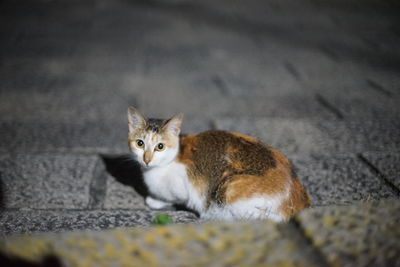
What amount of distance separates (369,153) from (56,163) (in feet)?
8.68

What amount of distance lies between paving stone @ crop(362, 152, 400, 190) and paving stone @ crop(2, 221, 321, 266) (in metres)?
1.53

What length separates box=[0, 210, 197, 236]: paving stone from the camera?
2.00 meters

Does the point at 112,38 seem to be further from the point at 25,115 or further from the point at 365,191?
the point at 365,191

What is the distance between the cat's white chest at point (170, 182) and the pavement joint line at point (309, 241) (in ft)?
3.23

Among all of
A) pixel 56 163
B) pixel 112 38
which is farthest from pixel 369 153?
pixel 112 38

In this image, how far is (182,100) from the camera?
13.3ft

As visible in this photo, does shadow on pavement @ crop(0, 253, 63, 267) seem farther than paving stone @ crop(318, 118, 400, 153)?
No

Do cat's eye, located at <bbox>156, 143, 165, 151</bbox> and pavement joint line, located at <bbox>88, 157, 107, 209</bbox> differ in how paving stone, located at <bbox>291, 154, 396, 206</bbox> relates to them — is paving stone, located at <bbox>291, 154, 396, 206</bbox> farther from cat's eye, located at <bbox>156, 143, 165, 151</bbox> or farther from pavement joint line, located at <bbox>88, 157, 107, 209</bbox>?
pavement joint line, located at <bbox>88, 157, 107, 209</bbox>

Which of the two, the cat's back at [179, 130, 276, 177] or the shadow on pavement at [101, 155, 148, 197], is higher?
the cat's back at [179, 130, 276, 177]

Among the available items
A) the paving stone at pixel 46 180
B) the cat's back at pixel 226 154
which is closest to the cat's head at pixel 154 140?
the cat's back at pixel 226 154

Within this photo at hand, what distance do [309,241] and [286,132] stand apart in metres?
2.09

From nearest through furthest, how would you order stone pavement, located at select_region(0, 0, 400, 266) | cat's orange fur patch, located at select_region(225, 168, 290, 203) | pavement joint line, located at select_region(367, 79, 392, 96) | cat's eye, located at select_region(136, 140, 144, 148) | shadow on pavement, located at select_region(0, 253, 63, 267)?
shadow on pavement, located at select_region(0, 253, 63, 267) < stone pavement, located at select_region(0, 0, 400, 266) < cat's orange fur patch, located at select_region(225, 168, 290, 203) < cat's eye, located at select_region(136, 140, 144, 148) < pavement joint line, located at select_region(367, 79, 392, 96)

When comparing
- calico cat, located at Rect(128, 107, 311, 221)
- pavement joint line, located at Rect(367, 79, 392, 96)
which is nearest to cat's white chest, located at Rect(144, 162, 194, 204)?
calico cat, located at Rect(128, 107, 311, 221)

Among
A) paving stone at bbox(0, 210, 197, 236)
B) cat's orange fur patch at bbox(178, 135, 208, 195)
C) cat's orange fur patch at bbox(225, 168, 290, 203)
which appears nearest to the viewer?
cat's orange fur patch at bbox(225, 168, 290, 203)
